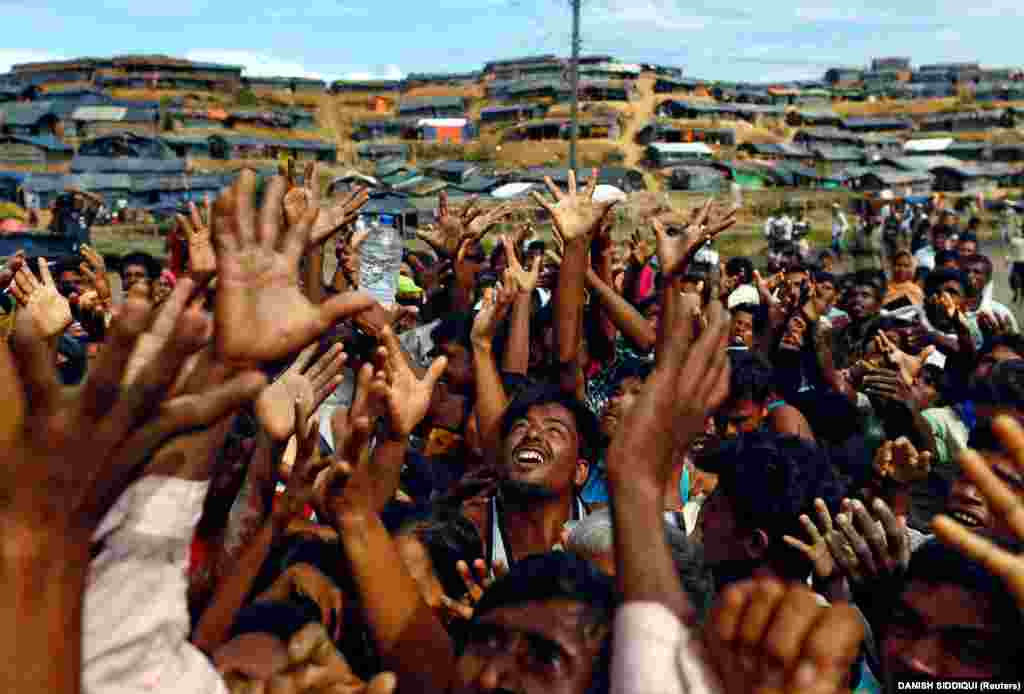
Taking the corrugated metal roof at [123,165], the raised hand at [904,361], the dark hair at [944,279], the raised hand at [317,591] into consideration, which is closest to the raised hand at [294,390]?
the raised hand at [317,591]

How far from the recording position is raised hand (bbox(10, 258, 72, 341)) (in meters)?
4.14

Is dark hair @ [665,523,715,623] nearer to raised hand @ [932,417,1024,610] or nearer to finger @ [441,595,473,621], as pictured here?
finger @ [441,595,473,621]

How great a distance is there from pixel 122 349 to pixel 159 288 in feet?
17.2

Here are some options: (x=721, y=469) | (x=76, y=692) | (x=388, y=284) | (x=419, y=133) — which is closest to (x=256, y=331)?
(x=76, y=692)

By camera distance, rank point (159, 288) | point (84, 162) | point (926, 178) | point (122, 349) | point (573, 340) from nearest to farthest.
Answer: point (122, 349) < point (573, 340) < point (159, 288) < point (84, 162) < point (926, 178)

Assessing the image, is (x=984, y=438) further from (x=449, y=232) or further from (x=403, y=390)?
Answer: (x=449, y=232)

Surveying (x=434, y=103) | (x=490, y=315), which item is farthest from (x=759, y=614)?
(x=434, y=103)

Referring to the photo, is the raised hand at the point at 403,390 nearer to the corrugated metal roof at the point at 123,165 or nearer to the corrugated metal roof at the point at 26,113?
the corrugated metal roof at the point at 123,165

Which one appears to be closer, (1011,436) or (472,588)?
(1011,436)

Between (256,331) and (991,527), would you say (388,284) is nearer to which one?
(991,527)

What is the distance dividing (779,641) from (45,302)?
3.84 metres

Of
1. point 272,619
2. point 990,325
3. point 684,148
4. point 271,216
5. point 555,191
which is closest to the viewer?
point 271,216

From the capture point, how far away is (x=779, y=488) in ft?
9.24

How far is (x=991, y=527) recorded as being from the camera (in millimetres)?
3014
